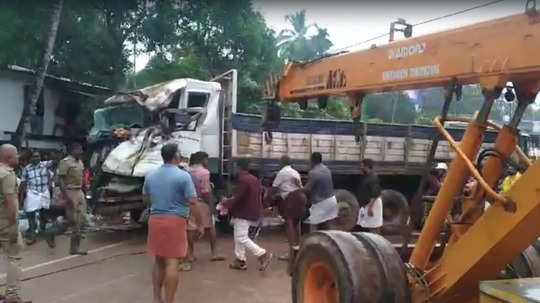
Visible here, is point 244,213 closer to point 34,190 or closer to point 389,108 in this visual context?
point 34,190

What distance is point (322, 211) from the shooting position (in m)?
8.19

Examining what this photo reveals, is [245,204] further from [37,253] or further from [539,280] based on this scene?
[539,280]

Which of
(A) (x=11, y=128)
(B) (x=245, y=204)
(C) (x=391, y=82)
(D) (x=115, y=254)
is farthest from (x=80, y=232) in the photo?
(A) (x=11, y=128)

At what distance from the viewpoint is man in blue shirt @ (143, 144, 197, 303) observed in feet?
17.1

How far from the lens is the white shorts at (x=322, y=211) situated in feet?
26.8

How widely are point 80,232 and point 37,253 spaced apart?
2.44 feet

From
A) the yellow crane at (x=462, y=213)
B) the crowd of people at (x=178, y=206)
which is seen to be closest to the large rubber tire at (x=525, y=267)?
the yellow crane at (x=462, y=213)

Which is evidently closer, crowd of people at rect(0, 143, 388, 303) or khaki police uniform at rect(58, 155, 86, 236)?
crowd of people at rect(0, 143, 388, 303)

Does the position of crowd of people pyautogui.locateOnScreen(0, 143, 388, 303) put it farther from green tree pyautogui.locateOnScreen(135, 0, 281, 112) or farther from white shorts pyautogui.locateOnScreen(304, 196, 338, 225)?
green tree pyautogui.locateOnScreen(135, 0, 281, 112)

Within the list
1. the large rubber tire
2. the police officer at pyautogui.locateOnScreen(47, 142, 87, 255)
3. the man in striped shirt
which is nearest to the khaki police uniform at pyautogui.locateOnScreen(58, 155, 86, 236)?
the police officer at pyautogui.locateOnScreen(47, 142, 87, 255)

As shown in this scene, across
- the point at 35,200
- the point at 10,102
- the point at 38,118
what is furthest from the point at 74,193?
the point at 38,118

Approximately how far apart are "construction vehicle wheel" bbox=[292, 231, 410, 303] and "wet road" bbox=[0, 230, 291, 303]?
1.81 m

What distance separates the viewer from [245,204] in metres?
7.53

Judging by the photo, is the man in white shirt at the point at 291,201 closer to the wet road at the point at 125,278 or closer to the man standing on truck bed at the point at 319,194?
the man standing on truck bed at the point at 319,194
